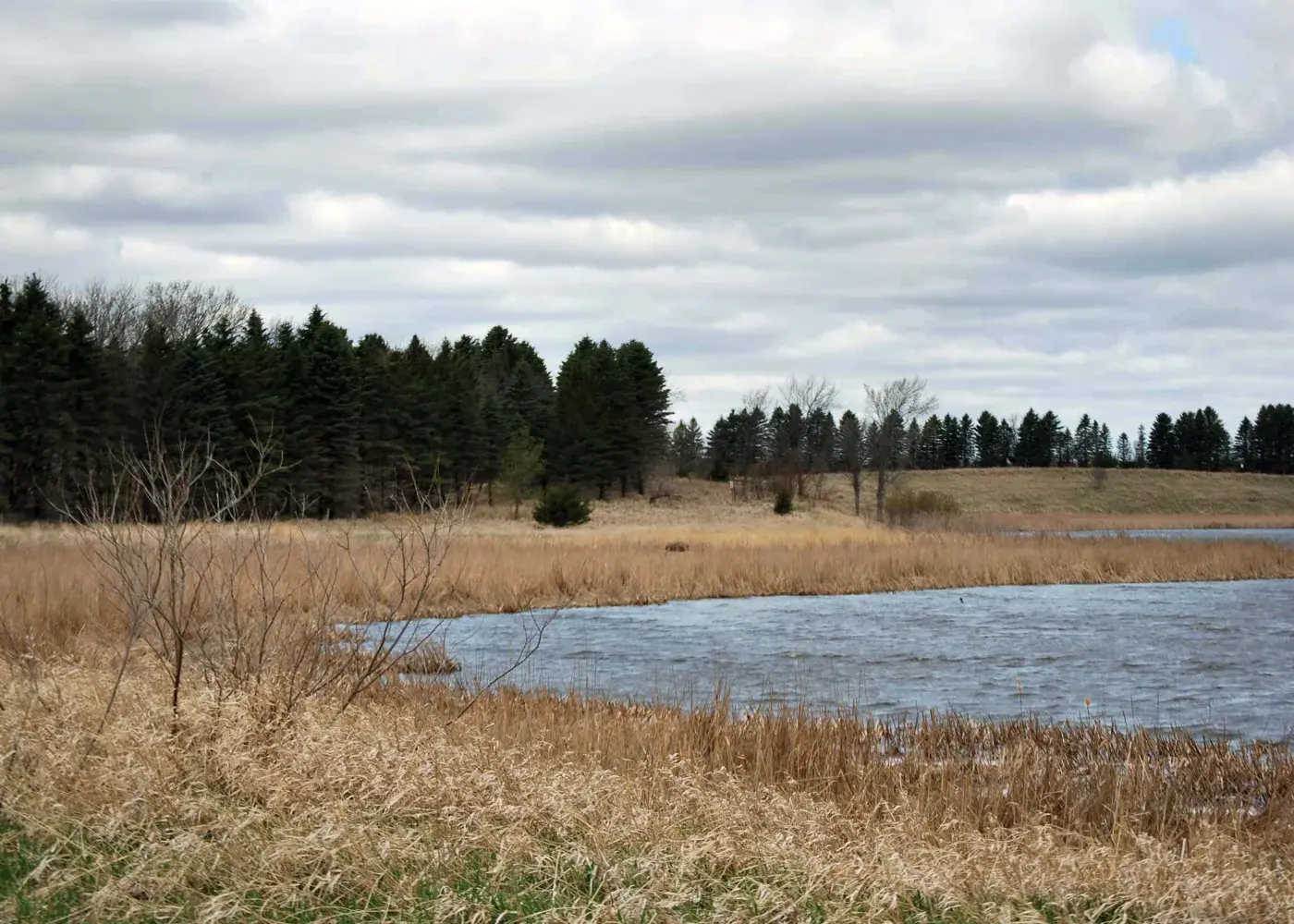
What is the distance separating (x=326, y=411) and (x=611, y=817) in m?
45.4

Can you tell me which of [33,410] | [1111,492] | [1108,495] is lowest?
[1108,495]

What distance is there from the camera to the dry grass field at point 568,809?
484 centimetres

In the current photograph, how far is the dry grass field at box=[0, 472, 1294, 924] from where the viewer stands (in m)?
4.84

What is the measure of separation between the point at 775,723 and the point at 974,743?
174 centimetres

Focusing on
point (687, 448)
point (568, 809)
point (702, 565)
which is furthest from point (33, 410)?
point (687, 448)

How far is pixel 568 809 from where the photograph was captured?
18.7 ft

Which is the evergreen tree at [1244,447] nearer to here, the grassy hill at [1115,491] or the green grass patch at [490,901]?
the grassy hill at [1115,491]

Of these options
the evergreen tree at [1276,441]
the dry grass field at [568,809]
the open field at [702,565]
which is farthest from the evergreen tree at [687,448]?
the dry grass field at [568,809]

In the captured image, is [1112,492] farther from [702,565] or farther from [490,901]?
[490,901]

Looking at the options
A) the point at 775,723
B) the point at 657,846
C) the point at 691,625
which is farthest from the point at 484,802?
the point at 691,625

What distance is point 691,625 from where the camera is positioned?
65.6 ft

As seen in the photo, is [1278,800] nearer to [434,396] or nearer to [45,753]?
[45,753]

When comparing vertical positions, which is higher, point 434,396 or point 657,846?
point 434,396

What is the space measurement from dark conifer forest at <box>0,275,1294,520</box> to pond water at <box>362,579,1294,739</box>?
484 centimetres
